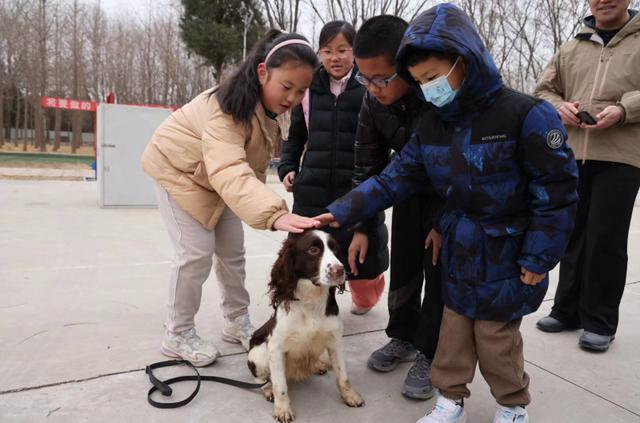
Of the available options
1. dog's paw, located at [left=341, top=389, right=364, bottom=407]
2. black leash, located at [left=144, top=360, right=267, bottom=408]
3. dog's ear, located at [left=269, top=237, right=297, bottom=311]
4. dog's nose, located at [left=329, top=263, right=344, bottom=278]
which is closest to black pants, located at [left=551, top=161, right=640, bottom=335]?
dog's paw, located at [left=341, top=389, right=364, bottom=407]

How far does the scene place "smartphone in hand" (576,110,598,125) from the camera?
2914mm

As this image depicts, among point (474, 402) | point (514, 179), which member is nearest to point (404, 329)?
point (474, 402)

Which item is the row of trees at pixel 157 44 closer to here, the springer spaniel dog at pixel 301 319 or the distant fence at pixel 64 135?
the distant fence at pixel 64 135

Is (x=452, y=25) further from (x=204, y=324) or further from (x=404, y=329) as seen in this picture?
(x=204, y=324)

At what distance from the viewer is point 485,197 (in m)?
2.05

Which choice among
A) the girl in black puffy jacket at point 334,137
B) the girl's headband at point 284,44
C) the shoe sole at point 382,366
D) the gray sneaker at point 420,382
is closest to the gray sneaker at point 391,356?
the shoe sole at point 382,366

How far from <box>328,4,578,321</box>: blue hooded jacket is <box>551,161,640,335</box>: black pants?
127 cm

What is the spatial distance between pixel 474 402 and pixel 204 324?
187cm

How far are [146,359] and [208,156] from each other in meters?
1.29

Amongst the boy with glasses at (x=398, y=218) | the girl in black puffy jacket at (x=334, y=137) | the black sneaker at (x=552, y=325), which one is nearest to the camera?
the boy with glasses at (x=398, y=218)

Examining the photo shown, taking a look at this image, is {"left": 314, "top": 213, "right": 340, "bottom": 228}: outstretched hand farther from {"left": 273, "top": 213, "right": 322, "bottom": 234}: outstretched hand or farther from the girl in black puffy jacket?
the girl in black puffy jacket

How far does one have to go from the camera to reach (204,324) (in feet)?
11.3

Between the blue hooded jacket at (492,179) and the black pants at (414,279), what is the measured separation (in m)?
0.35

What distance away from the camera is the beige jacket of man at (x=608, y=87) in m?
2.98
